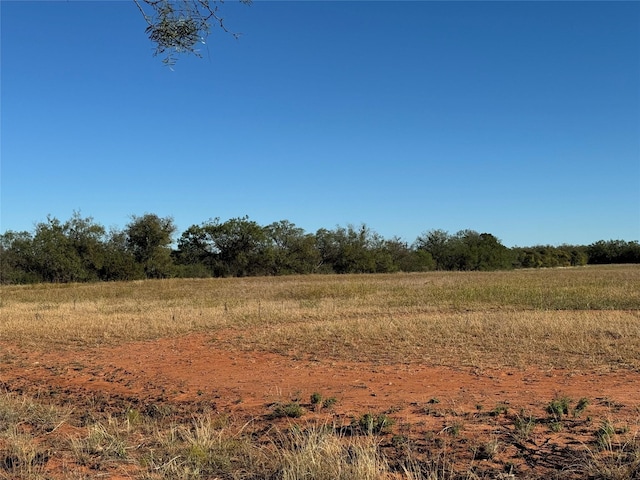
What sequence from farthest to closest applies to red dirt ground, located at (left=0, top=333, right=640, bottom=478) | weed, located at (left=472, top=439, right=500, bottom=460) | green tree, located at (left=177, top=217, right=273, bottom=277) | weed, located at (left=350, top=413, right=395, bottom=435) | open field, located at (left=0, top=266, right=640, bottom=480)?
green tree, located at (left=177, top=217, right=273, bottom=277), weed, located at (left=350, top=413, right=395, bottom=435), red dirt ground, located at (left=0, top=333, right=640, bottom=478), weed, located at (left=472, top=439, right=500, bottom=460), open field, located at (left=0, top=266, right=640, bottom=480)

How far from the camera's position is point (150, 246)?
5988 cm

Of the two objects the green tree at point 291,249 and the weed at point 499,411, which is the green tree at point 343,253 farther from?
the weed at point 499,411

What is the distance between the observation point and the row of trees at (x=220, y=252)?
54000 mm

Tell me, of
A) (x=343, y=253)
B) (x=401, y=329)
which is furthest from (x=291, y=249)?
(x=401, y=329)

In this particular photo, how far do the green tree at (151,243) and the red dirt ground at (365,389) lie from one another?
48.1 m

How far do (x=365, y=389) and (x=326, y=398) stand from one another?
2.80 ft

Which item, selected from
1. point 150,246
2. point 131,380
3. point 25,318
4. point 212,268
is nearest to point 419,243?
point 212,268

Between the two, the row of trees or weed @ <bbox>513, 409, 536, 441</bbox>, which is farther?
the row of trees

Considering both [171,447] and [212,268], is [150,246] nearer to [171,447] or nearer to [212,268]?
[212,268]

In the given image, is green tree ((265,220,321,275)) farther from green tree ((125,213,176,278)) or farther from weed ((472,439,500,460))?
weed ((472,439,500,460))

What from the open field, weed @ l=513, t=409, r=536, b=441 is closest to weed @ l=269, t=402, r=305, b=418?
the open field

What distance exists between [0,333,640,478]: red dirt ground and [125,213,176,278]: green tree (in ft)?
158

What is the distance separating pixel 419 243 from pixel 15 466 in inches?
3745

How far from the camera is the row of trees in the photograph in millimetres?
54000
